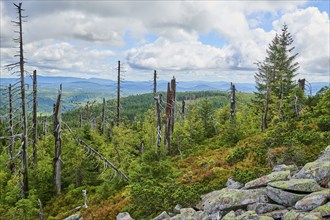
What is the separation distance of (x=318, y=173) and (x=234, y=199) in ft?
9.28

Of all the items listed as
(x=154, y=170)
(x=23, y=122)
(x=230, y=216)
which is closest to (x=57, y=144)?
(x=23, y=122)

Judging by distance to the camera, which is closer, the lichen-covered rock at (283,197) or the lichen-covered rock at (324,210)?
the lichen-covered rock at (324,210)

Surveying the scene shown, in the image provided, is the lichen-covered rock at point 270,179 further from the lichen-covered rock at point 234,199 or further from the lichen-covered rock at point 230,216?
Answer: the lichen-covered rock at point 230,216

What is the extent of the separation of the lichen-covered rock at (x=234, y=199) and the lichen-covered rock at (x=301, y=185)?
2.12 ft

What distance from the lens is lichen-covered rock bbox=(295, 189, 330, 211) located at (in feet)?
26.2

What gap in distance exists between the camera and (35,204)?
19.9 m

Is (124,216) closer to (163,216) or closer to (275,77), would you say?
(163,216)

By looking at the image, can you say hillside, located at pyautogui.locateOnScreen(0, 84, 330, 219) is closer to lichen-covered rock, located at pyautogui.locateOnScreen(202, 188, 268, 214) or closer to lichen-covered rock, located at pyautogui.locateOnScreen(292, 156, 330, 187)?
lichen-covered rock, located at pyautogui.locateOnScreen(202, 188, 268, 214)

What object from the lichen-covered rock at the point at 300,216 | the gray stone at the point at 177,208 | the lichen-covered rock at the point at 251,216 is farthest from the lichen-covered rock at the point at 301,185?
the gray stone at the point at 177,208

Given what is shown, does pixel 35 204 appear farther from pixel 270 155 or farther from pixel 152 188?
pixel 270 155

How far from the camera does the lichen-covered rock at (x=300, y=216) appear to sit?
7.26 metres

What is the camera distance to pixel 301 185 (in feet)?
29.6

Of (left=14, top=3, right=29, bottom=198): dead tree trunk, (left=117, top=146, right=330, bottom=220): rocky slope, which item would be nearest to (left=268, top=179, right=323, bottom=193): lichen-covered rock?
(left=117, top=146, right=330, bottom=220): rocky slope

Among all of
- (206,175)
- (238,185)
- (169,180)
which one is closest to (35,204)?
(169,180)
